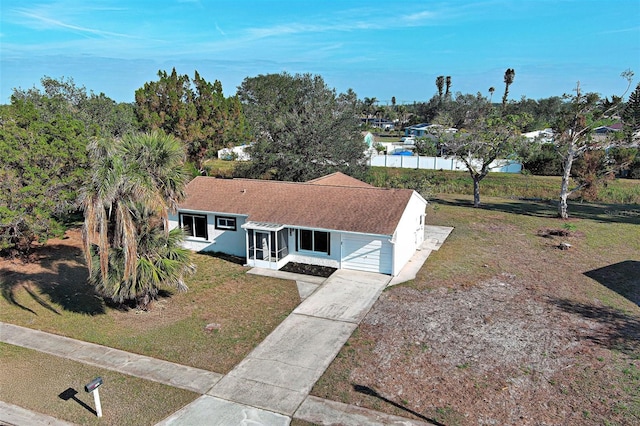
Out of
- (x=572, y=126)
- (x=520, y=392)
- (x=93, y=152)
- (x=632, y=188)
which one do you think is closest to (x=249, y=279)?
(x=93, y=152)

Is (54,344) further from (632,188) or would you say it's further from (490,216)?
(632,188)

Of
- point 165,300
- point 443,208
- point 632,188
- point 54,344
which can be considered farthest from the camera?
point 632,188

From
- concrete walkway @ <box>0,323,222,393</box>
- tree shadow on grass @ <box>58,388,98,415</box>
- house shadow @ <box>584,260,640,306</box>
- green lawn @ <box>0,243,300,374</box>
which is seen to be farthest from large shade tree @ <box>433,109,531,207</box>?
tree shadow on grass @ <box>58,388,98,415</box>

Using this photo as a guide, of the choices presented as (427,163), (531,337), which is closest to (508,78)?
(427,163)

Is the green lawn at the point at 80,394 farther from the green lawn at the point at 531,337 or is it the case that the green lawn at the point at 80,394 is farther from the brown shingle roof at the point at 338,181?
the brown shingle roof at the point at 338,181

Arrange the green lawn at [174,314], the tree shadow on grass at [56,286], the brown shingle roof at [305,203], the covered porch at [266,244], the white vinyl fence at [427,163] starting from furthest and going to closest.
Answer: the white vinyl fence at [427,163]
the covered porch at [266,244]
the brown shingle roof at [305,203]
the tree shadow on grass at [56,286]
the green lawn at [174,314]

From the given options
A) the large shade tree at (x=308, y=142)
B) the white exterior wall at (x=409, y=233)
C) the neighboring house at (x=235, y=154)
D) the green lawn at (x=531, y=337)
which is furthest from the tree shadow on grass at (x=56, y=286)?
the neighboring house at (x=235, y=154)
